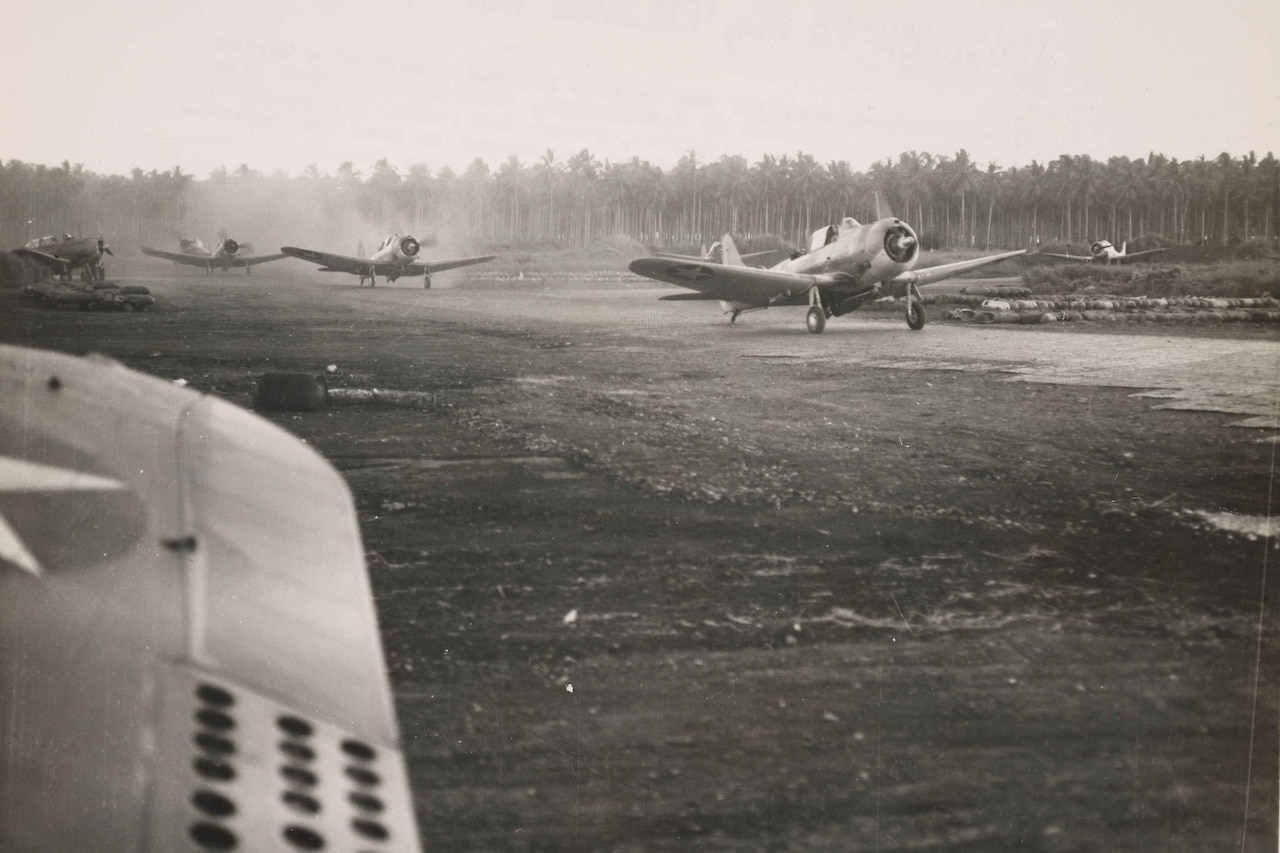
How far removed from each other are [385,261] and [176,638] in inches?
44.5

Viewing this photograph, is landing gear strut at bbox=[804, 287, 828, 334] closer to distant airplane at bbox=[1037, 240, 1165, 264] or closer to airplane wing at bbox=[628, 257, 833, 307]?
airplane wing at bbox=[628, 257, 833, 307]

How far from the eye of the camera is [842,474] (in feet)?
6.91

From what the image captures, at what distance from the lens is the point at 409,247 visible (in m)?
2.21

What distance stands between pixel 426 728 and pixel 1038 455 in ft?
4.86

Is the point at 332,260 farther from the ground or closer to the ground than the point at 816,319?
farther from the ground

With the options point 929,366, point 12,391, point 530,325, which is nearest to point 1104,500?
point 929,366

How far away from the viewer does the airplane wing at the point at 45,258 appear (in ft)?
6.61

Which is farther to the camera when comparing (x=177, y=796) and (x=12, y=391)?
(x=12, y=391)

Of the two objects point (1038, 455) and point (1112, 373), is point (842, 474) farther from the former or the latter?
point (1112, 373)

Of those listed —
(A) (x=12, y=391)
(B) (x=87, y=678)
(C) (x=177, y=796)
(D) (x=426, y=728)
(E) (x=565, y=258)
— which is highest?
(E) (x=565, y=258)

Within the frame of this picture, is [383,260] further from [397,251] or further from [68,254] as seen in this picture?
[68,254]

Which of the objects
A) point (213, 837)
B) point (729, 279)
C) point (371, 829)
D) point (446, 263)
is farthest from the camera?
point (729, 279)

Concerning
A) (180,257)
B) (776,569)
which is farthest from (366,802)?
(180,257)

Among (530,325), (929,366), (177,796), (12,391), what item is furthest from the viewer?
(929,366)
